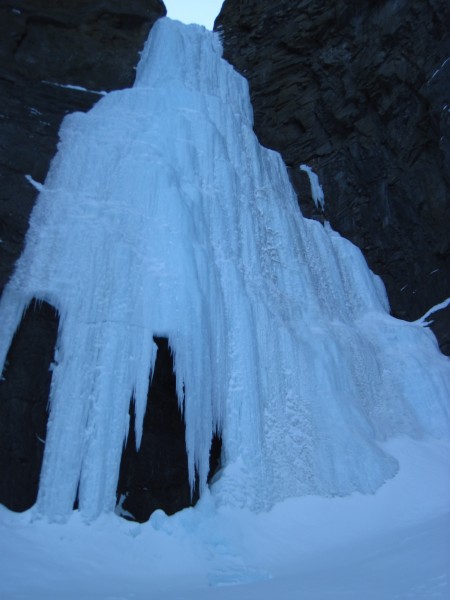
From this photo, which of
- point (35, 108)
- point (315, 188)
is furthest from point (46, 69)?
point (315, 188)

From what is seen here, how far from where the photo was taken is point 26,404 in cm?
747

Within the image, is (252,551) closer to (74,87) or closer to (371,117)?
(74,87)

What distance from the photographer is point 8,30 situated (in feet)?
37.7

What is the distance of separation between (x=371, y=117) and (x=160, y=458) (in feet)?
33.9

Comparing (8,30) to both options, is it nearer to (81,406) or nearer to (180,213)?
(180,213)

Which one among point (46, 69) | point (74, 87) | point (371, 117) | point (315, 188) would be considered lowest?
point (315, 188)

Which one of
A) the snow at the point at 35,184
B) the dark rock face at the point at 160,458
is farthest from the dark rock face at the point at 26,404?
the snow at the point at 35,184

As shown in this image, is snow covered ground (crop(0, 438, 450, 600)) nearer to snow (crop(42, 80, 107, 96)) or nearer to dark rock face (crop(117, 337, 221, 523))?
dark rock face (crop(117, 337, 221, 523))

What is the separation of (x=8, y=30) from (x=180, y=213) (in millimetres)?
5795

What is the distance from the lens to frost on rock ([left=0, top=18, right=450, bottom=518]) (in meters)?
7.52

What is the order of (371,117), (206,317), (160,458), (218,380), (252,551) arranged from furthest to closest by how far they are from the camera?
(371,117) < (206,317) < (218,380) < (160,458) < (252,551)

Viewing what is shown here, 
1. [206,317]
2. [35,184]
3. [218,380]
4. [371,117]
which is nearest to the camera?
[218,380]

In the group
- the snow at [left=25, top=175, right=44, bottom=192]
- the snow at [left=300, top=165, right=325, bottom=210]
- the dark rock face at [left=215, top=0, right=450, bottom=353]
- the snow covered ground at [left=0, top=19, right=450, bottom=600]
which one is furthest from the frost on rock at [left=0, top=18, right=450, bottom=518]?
the snow at [left=300, top=165, right=325, bottom=210]

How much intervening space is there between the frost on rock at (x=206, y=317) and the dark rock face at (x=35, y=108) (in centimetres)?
26
